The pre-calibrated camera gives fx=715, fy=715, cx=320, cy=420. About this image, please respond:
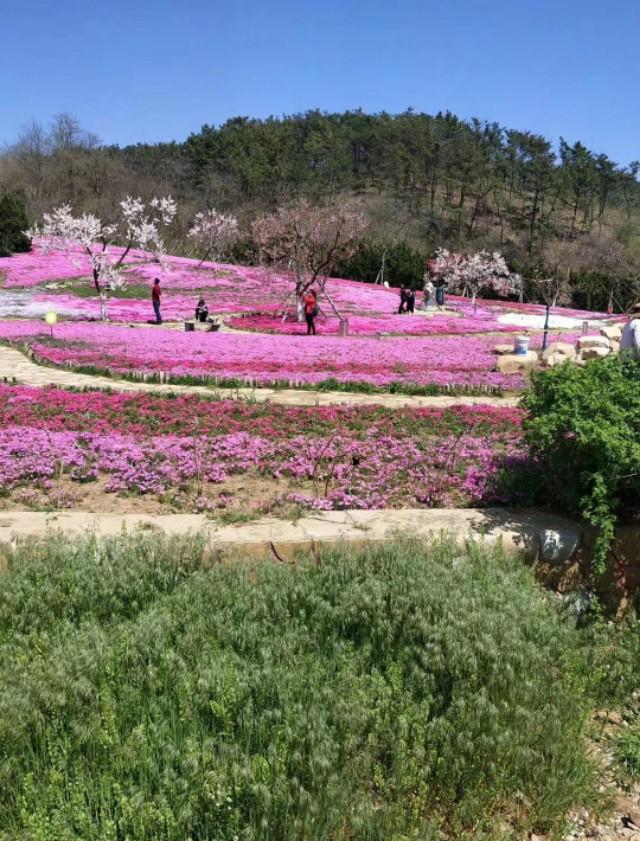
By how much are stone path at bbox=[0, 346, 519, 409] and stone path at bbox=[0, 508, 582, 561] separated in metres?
5.94

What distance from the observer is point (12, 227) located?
45.1m

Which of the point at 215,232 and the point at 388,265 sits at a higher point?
the point at 215,232

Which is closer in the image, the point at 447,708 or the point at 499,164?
the point at 447,708

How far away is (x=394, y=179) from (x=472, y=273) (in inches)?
1982

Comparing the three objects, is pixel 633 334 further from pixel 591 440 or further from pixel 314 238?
pixel 314 238

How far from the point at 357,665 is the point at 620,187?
324 ft

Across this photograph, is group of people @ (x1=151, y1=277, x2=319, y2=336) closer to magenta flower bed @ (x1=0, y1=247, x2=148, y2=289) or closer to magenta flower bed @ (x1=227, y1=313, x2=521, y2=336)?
magenta flower bed @ (x1=227, y1=313, x2=521, y2=336)

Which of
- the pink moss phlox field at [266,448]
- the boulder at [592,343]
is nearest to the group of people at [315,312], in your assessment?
the pink moss phlox field at [266,448]

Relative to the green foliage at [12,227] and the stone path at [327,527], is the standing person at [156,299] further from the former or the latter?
the green foliage at [12,227]

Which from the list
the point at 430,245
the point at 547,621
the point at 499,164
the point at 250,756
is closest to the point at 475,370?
the point at 547,621

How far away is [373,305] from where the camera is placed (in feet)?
Answer: 120

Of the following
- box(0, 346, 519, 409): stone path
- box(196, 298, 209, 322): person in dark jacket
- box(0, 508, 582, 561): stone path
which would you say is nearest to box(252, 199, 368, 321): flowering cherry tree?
Answer: box(196, 298, 209, 322): person in dark jacket

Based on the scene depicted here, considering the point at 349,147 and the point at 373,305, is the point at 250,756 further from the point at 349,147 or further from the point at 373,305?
the point at 349,147

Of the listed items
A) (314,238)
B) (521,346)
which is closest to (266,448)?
(521,346)
